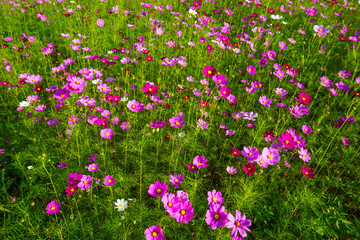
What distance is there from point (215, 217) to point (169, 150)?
107cm

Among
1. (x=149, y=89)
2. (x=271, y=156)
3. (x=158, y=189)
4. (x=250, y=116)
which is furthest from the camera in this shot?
(x=250, y=116)

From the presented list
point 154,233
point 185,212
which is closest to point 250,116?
point 185,212

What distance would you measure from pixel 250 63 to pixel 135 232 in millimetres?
3003

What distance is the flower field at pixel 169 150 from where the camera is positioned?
1.57 metres

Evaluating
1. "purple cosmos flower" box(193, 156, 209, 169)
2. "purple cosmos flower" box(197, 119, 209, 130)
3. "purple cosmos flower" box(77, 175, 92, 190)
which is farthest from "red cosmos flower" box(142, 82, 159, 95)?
"purple cosmos flower" box(77, 175, 92, 190)

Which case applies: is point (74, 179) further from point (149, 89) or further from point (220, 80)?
point (220, 80)

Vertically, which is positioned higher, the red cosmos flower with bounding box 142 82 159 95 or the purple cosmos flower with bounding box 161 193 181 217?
the red cosmos flower with bounding box 142 82 159 95

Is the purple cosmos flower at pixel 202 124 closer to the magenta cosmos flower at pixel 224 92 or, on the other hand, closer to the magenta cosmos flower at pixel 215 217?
the magenta cosmos flower at pixel 224 92

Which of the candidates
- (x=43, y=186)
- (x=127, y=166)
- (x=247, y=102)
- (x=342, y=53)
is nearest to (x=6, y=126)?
(x=43, y=186)

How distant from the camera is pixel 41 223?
151 centimetres

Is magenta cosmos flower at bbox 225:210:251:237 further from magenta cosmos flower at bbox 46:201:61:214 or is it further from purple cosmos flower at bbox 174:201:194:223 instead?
magenta cosmos flower at bbox 46:201:61:214

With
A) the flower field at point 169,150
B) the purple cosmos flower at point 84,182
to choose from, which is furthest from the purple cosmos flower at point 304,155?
the purple cosmos flower at point 84,182

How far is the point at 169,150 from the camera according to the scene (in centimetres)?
217

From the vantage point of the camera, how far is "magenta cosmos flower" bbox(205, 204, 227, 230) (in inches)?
44.9
